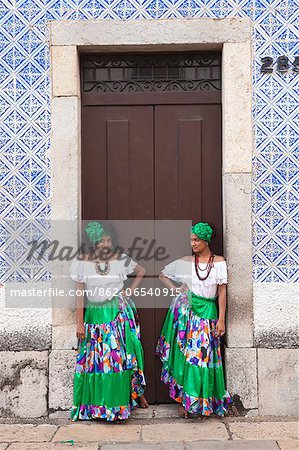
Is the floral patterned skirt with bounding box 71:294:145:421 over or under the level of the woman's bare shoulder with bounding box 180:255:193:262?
under

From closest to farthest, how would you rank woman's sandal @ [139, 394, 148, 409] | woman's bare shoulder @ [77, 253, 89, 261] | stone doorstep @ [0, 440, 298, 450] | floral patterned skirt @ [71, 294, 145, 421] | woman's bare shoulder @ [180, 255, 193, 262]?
stone doorstep @ [0, 440, 298, 450], floral patterned skirt @ [71, 294, 145, 421], woman's bare shoulder @ [77, 253, 89, 261], woman's bare shoulder @ [180, 255, 193, 262], woman's sandal @ [139, 394, 148, 409]

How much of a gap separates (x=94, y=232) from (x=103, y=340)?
2.88 feet

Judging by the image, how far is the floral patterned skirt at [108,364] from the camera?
18.5ft

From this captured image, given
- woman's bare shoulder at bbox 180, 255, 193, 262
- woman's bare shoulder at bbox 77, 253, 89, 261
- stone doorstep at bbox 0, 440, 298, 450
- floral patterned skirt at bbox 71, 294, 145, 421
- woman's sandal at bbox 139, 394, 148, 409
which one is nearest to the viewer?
stone doorstep at bbox 0, 440, 298, 450

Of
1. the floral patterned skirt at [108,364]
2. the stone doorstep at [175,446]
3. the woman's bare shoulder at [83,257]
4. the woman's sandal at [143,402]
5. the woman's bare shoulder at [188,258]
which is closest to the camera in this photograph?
the stone doorstep at [175,446]

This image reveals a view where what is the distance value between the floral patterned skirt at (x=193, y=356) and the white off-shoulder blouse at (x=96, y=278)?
55 cm

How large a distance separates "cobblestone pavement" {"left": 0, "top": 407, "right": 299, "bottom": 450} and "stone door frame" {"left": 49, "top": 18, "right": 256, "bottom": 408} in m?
0.26

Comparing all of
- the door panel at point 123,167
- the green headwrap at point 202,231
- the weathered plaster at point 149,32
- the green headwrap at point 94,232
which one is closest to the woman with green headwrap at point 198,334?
the green headwrap at point 202,231

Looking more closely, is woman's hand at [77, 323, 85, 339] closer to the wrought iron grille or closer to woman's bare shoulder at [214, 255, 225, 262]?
woman's bare shoulder at [214, 255, 225, 262]

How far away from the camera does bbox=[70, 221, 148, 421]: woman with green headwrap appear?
564 cm

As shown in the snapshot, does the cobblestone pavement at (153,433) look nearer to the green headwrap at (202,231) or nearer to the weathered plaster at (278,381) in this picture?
the weathered plaster at (278,381)

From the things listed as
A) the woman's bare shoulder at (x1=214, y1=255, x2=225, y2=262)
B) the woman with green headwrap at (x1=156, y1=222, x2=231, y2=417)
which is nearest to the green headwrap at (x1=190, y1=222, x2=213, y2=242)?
the woman with green headwrap at (x1=156, y1=222, x2=231, y2=417)

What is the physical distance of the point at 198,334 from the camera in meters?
5.71

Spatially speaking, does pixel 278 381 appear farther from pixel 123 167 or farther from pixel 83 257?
pixel 123 167
